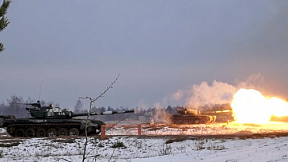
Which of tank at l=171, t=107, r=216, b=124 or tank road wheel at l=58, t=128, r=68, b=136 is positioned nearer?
tank road wheel at l=58, t=128, r=68, b=136

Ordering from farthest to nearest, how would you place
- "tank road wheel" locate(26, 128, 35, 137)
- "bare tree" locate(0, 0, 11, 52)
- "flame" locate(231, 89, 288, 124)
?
"flame" locate(231, 89, 288, 124), "tank road wheel" locate(26, 128, 35, 137), "bare tree" locate(0, 0, 11, 52)

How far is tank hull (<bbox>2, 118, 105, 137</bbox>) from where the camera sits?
29.6m

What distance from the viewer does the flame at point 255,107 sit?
43.3 metres

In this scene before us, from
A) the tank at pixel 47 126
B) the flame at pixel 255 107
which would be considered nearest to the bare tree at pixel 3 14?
the tank at pixel 47 126

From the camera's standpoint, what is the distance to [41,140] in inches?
949

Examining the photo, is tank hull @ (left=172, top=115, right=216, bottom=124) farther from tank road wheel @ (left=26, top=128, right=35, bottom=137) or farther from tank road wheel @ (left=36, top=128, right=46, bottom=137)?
tank road wheel @ (left=26, top=128, right=35, bottom=137)

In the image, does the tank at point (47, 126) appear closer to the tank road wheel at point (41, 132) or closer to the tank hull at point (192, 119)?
the tank road wheel at point (41, 132)

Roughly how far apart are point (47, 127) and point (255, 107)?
27765 millimetres

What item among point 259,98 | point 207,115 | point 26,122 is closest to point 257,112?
point 259,98

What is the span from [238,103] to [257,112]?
3179 millimetres

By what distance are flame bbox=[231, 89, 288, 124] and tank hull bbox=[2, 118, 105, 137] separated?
23.9m

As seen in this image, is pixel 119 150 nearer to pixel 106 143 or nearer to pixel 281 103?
pixel 106 143

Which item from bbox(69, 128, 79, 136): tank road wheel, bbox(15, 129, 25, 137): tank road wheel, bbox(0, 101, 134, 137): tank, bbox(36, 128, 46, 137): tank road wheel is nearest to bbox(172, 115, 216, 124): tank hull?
bbox(0, 101, 134, 137): tank

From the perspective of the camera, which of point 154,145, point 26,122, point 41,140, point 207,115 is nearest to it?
point 154,145
